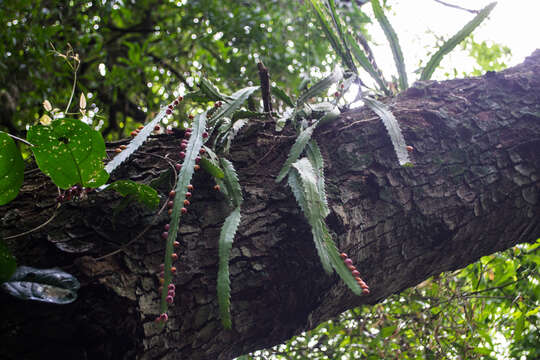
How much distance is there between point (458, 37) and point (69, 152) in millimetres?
1559

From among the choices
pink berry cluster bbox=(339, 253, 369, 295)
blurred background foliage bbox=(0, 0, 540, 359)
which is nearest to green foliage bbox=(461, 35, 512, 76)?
blurred background foliage bbox=(0, 0, 540, 359)

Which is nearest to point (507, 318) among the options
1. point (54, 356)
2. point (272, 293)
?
point (272, 293)

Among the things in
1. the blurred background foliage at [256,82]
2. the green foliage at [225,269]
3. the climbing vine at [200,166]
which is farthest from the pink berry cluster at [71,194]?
the blurred background foliage at [256,82]

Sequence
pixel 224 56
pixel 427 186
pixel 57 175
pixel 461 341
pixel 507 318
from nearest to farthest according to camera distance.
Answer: pixel 57 175
pixel 427 186
pixel 461 341
pixel 507 318
pixel 224 56

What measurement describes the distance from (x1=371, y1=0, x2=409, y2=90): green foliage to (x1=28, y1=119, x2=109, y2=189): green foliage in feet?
4.26

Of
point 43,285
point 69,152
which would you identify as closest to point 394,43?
point 69,152

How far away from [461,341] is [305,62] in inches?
68.7

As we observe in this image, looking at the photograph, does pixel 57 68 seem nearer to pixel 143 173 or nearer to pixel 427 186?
pixel 143 173

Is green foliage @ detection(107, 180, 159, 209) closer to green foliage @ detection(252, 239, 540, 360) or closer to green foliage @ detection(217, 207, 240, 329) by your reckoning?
green foliage @ detection(217, 207, 240, 329)

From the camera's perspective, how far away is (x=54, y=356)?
709mm

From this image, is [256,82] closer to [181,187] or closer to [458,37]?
[458,37]

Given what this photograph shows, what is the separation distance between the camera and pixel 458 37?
1733mm

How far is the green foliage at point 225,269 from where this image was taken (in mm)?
868

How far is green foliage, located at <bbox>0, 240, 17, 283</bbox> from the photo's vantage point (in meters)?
0.71
